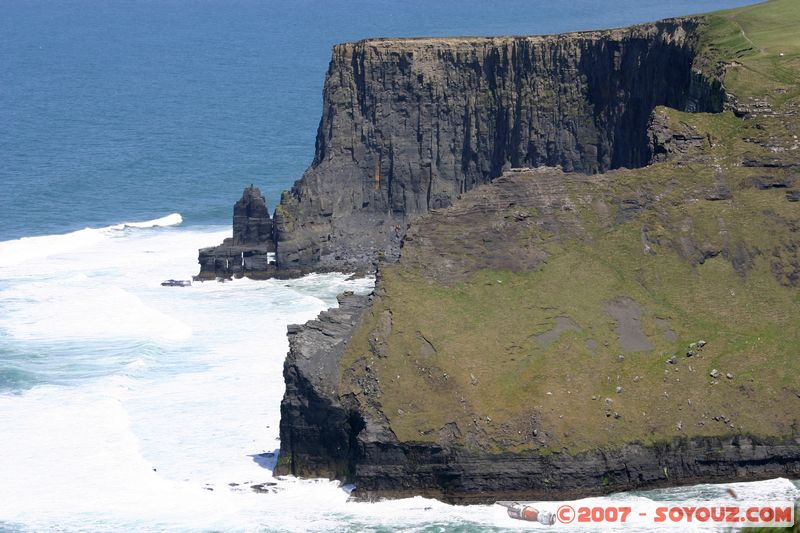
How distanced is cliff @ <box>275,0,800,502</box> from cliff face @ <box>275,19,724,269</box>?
2020cm

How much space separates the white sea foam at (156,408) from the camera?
217 feet

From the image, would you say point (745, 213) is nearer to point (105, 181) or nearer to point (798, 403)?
point (798, 403)

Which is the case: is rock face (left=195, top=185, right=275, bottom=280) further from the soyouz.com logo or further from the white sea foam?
the soyouz.com logo

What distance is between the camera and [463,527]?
207 ft

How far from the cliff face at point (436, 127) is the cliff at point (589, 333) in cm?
2020

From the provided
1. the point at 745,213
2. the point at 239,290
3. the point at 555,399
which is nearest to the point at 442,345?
the point at 555,399

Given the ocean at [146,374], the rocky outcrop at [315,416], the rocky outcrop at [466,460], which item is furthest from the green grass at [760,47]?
the rocky outcrop at [315,416]

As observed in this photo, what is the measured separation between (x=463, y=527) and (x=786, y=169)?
74.2 ft

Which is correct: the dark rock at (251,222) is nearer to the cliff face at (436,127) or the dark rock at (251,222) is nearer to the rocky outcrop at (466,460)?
the cliff face at (436,127)

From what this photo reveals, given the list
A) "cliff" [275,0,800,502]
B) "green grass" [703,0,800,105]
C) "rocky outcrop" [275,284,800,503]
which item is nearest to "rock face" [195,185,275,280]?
"green grass" [703,0,800,105]

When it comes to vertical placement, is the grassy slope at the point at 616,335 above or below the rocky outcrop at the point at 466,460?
above

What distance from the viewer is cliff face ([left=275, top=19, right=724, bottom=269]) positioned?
357 feet

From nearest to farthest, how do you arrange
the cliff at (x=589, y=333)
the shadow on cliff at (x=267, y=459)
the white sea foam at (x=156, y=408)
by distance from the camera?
the cliff at (x=589, y=333) → the white sea foam at (x=156, y=408) → the shadow on cliff at (x=267, y=459)

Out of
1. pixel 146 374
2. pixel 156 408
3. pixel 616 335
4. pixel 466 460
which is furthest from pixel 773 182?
pixel 146 374
